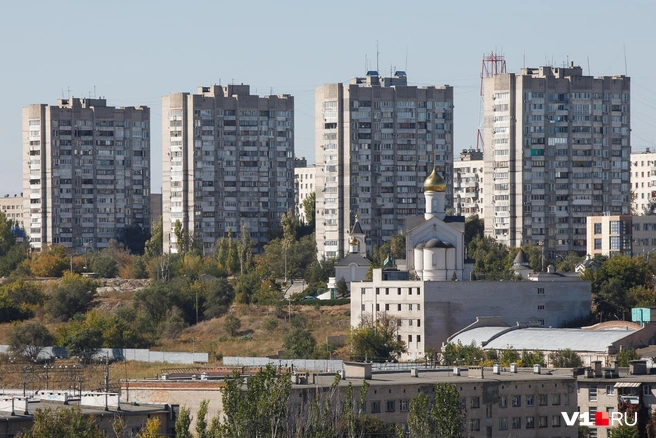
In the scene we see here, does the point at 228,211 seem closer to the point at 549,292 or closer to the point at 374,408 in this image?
the point at 549,292

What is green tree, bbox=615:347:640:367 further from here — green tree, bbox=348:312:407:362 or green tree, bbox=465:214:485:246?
green tree, bbox=465:214:485:246

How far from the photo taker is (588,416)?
52.5 meters

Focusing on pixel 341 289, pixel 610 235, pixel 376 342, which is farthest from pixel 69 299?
pixel 610 235

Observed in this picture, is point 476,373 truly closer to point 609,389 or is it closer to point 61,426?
point 609,389

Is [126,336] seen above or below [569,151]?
below

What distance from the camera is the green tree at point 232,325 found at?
8862 centimetres

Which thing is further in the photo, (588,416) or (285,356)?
(285,356)

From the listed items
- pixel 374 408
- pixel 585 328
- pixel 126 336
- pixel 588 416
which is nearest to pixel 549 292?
pixel 585 328

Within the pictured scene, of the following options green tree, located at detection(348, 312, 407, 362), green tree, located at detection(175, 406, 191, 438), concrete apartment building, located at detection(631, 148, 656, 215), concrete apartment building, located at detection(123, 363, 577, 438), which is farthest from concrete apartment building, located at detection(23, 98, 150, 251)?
green tree, located at detection(175, 406, 191, 438)

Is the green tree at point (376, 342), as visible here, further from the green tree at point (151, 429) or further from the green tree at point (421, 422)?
the green tree at point (421, 422)

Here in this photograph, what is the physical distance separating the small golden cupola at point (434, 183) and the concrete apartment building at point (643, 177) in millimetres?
63853

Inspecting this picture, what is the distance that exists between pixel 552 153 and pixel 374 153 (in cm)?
1060

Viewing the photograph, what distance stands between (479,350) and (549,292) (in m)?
10.8

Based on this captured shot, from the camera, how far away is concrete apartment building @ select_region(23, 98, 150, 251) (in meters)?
121
